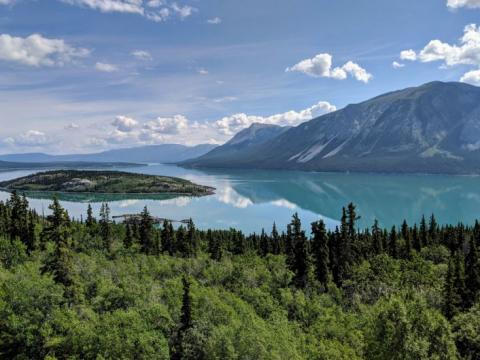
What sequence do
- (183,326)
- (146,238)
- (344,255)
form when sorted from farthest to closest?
(146,238) < (344,255) < (183,326)

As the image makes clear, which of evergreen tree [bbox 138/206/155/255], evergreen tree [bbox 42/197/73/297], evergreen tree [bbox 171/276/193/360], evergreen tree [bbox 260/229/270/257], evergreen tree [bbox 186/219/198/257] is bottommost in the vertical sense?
evergreen tree [bbox 260/229/270/257]

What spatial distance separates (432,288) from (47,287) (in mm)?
60060

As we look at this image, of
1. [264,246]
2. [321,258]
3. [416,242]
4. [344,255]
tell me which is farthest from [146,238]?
[416,242]

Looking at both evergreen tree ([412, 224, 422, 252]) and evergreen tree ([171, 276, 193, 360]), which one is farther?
evergreen tree ([412, 224, 422, 252])

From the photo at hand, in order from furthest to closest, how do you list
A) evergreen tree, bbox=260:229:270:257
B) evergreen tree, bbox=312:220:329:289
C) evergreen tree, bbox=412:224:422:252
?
1. evergreen tree, bbox=260:229:270:257
2. evergreen tree, bbox=412:224:422:252
3. evergreen tree, bbox=312:220:329:289

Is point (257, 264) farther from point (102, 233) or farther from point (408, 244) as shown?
point (102, 233)

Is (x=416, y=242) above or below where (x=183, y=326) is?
below

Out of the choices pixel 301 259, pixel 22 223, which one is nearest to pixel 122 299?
pixel 301 259

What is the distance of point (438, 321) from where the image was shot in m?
44.7

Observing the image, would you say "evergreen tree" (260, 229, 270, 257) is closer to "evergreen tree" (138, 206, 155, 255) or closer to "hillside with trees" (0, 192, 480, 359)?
"evergreen tree" (138, 206, 155, 255)

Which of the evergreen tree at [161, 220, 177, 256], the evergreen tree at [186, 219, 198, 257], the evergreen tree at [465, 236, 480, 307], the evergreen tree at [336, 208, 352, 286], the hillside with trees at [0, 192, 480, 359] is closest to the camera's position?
the hillside with trees at [0, 192, 480, 359]

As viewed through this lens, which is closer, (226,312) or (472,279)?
(226,312)

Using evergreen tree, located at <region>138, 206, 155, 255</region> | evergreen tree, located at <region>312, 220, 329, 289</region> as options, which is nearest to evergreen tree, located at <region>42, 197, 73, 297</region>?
evergreen tree, located at <region>312, 220, 329, 289</region>

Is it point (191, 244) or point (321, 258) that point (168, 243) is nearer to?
point (191, 244)
